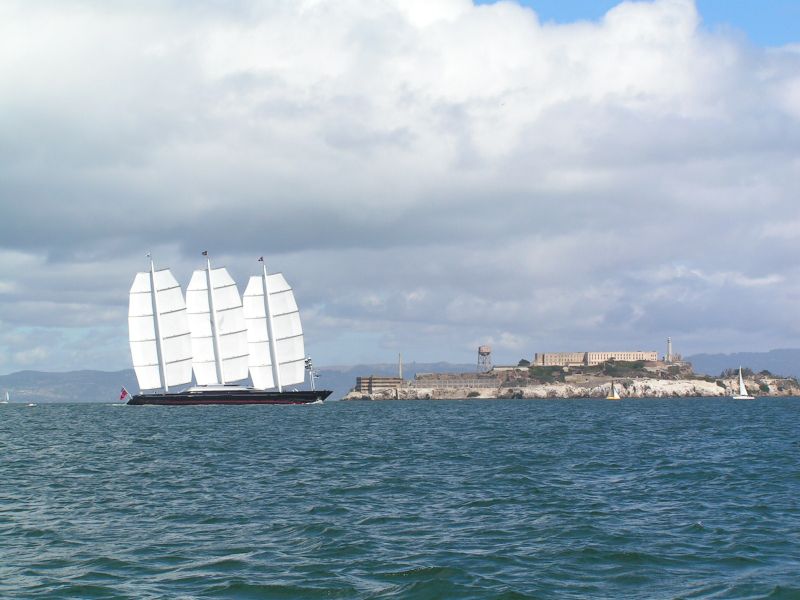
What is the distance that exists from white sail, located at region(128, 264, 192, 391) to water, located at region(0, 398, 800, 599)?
10646 centimetres

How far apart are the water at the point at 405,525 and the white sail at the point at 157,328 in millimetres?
106456

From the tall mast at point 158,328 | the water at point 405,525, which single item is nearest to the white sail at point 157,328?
the tall mast at point 158,328

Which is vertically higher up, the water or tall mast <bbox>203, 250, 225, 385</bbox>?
tall mast <bbox>203, 250, 225, 385</bbox>

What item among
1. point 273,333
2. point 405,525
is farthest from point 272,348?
point 405,525

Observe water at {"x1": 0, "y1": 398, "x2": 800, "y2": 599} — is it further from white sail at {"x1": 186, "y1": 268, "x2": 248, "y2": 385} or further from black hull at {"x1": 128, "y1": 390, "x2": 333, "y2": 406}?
black hull at {"x1": 128, "y1": 390, "x2": 333, "y2": 406}

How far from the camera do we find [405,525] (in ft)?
81.7

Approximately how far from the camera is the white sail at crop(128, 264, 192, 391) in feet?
498

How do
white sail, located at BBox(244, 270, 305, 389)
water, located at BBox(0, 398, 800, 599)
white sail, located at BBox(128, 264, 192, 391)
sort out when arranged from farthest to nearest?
white sail, located at BBox(244, 270, 305, 389), white sail, located at BBox(128, 264, 192, 391), water, located at BBox(0, 398, 800, 599)

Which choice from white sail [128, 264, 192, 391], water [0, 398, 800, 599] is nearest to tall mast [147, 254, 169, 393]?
white sail [128, 264, 192, 391]

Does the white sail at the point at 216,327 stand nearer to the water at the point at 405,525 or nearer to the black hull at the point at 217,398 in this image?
the black hull at the point at 217,398

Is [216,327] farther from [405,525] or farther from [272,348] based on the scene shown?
[405,525]

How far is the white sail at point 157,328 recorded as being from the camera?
15175cm

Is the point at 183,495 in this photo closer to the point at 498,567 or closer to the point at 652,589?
the point at 498,567

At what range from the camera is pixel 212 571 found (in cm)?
1948
